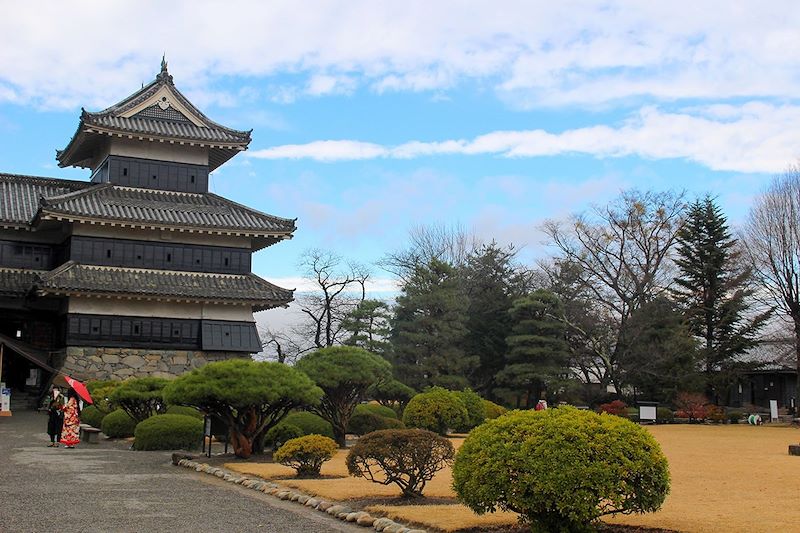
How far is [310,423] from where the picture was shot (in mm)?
23719

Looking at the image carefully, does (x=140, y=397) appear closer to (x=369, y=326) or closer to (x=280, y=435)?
(x=280, y=435)

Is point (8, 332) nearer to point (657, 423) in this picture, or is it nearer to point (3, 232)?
point (3, 232)

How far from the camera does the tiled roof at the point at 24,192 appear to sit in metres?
39.3

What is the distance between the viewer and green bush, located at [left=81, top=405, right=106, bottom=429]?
29469 mm

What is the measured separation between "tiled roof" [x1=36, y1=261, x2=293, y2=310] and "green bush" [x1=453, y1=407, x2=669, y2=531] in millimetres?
29228

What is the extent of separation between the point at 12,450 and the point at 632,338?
34.6m

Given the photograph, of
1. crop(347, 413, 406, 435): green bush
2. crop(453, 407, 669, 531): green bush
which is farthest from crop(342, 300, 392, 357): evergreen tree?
crop(453, 407, 669, 531): green bush

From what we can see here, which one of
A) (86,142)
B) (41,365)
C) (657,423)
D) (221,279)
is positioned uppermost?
(86,142)

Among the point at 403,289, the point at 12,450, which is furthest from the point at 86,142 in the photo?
the point at 12,450

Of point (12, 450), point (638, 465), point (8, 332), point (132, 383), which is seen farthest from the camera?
point (8, 332)

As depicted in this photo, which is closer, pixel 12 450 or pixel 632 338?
pixel 12 450

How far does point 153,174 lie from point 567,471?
34870 millimetres

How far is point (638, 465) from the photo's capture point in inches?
375

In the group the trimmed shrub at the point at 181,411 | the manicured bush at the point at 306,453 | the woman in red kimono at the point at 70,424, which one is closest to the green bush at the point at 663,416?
the trimmed shrub at the point at 181,411
